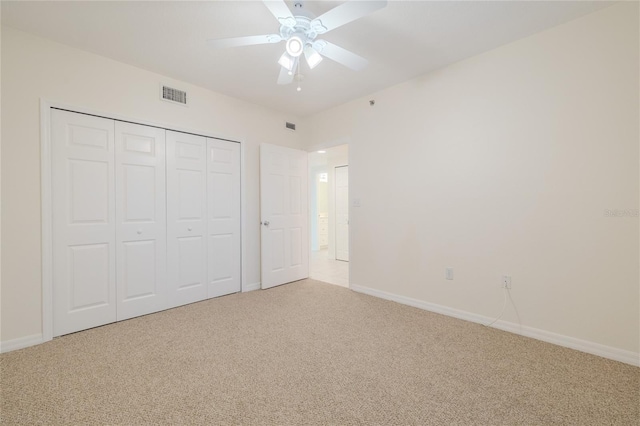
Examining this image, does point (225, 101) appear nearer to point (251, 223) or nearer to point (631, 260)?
point (251, 223)

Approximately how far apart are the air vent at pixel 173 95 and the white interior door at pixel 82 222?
2.10ft

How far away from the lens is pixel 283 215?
404cm

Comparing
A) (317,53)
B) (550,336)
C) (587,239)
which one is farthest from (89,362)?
(587,239)

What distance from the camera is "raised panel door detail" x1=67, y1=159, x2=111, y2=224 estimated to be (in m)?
2.48

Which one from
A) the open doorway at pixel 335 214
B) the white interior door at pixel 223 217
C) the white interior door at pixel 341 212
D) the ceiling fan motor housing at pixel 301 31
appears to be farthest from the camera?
the white interior door at pixel 341 212

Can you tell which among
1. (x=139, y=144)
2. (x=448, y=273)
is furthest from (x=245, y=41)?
(x=448, y=273)

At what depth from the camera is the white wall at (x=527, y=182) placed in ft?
6.60

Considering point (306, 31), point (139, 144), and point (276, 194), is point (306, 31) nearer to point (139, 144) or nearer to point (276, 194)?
point (139, 144)

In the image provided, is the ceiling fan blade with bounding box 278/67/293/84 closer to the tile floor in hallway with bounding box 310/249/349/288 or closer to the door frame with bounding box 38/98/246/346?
the door frame with bounding box 38/98/246/346

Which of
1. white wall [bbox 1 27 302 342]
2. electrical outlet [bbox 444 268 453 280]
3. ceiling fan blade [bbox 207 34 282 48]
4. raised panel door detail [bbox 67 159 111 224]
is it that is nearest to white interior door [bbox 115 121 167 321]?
raised panel door detail [bbox 67 159 111 224]

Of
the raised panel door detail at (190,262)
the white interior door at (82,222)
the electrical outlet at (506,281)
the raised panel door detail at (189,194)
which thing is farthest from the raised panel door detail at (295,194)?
the electrical outlet at (506,281)

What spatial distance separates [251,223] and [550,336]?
3353 mm

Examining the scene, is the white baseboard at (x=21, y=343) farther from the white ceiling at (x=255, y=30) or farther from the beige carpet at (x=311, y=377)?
the white ceiling at (x=255, y=30)

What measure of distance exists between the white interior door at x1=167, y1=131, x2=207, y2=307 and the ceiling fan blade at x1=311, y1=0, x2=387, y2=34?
2.12 metres
